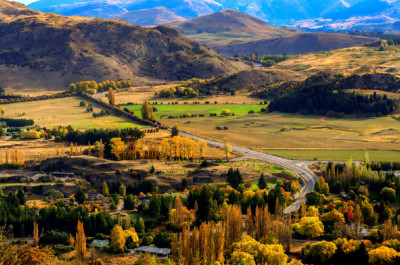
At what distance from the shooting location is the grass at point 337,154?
123500 mm

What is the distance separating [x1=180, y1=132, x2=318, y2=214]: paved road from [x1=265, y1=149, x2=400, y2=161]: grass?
12.7 feet

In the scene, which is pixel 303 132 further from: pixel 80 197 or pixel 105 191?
pixel 80 197

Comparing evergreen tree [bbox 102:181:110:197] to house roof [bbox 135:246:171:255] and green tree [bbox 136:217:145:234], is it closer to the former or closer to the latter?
green tree [bbox 136:217:145:234]

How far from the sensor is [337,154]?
128 metres

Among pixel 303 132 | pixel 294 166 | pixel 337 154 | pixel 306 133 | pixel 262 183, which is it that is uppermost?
pixel 303 132

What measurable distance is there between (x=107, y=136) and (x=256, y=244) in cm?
7455

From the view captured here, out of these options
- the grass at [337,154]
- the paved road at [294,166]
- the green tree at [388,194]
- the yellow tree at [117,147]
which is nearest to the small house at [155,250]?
the paved road at [294,166]

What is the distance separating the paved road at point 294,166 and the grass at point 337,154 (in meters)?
3.87

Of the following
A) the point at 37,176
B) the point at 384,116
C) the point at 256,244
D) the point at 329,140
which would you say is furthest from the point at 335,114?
the point at 256,244

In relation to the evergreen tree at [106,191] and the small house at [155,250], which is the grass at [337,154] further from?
the small house at [155,250]

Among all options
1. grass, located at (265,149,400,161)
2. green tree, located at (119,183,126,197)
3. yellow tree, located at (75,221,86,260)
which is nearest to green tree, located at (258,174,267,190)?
grass, located at (265,149,400,161)

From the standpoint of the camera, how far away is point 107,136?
5399 inches

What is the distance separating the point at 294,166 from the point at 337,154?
52.4ft

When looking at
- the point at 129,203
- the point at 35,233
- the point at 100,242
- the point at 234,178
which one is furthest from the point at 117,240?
the point at 234,178
